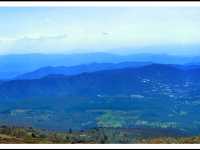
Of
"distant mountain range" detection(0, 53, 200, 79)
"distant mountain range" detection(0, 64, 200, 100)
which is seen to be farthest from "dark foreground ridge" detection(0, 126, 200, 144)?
"distant mountain range" detection(0, 53, 200, 79)

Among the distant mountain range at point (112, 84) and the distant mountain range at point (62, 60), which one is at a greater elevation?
the distant mountain range at point (62, 60)

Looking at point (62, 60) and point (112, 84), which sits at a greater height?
point (62, 60)

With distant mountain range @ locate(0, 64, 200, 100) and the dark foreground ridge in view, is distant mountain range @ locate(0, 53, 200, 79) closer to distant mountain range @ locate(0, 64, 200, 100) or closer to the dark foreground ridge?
distant mountain range @ locate(0, 64, 200, 100)

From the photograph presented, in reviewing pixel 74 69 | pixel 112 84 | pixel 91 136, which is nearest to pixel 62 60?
pixel 74 69

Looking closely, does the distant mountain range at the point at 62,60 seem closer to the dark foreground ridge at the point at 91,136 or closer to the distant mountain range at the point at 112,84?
the distant mountain range at the point at 112,84

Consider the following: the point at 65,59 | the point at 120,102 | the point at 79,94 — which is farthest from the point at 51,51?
the point at 120,102

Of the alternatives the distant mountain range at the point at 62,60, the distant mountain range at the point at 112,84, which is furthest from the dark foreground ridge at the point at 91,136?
the distant mountain range at the point at 62,60

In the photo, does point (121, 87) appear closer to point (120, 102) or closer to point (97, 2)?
point (120, 102)

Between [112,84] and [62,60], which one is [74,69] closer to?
[62,60]
